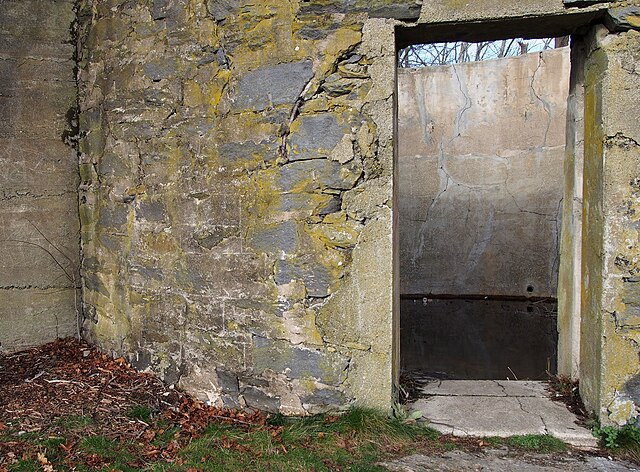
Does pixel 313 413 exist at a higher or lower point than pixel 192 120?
lower

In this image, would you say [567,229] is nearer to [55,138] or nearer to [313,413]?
[313,413]

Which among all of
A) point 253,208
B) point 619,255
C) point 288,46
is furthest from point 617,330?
point 288,46

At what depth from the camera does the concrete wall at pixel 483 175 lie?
24.6ft

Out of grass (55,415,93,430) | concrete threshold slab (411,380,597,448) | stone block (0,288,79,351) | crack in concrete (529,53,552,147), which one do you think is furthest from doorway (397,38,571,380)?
grass (55,415,93,430)

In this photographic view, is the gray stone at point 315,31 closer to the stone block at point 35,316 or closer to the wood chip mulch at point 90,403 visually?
the wood chip mulch at point 90,403

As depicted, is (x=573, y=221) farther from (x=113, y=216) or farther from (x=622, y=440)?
(x=113, y=216)

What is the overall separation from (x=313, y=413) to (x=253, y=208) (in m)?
1.12

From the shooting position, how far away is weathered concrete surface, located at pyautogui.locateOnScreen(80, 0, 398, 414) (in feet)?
9.40

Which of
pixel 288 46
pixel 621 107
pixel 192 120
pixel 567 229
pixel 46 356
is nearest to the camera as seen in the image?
pixel 621 107

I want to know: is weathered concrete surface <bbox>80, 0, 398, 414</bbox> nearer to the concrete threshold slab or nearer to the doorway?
the concrete threshold slab

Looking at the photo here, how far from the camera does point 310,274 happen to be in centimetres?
293

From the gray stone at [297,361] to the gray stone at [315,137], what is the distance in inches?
39.1

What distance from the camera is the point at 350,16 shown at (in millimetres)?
2852

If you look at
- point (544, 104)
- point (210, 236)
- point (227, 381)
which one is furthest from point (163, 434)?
point (544, 104)
